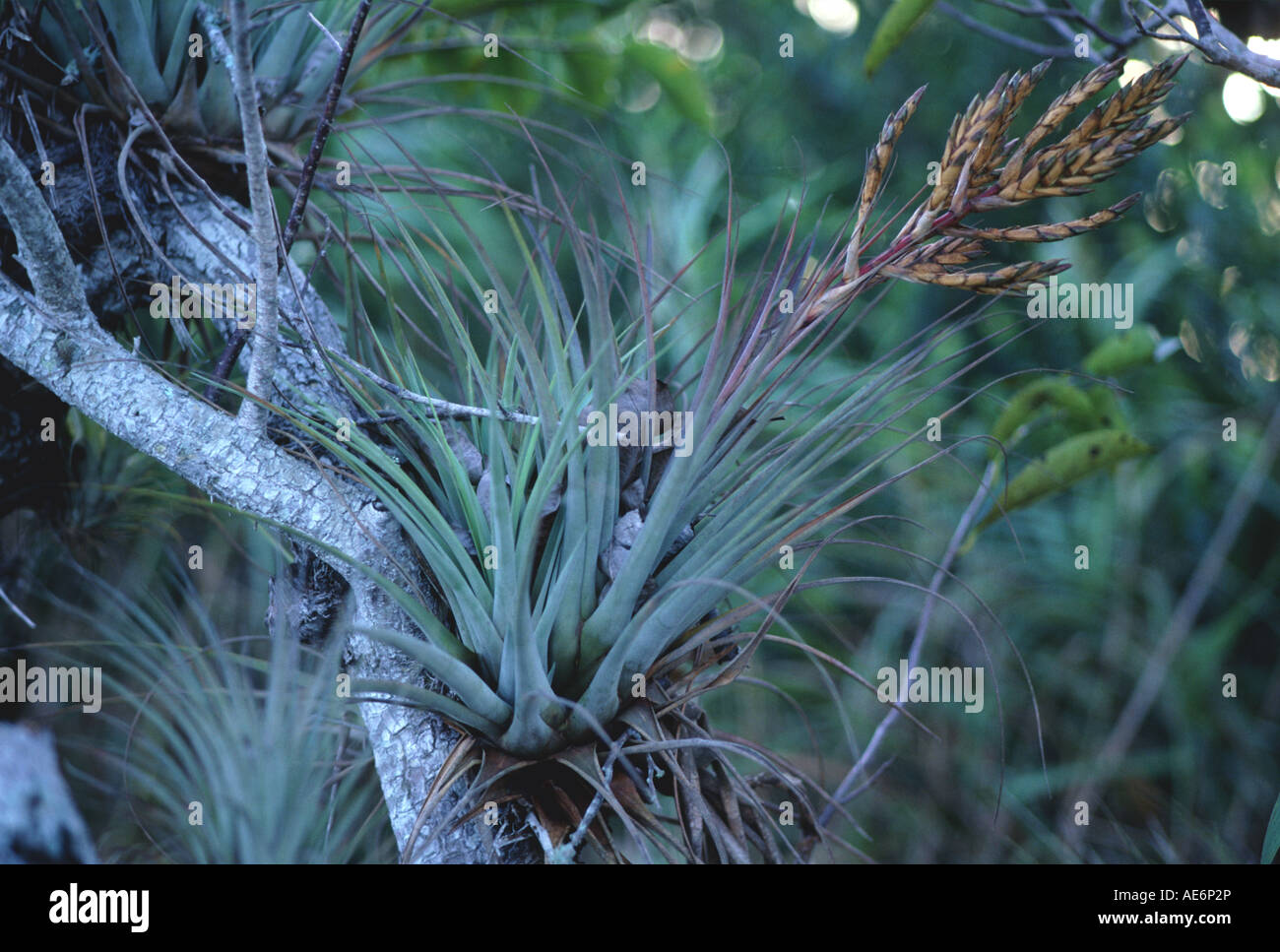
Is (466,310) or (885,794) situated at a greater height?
(466,310)

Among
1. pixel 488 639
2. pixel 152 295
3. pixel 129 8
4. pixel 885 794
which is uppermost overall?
pixel 129 8

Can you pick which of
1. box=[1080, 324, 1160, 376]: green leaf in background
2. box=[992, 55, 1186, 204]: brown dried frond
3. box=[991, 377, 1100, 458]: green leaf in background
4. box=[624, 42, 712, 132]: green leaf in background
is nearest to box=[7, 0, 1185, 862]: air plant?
box=[992, 55, 1186, 204]: brown dried frond

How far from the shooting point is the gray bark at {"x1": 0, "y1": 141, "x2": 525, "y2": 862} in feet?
1.28

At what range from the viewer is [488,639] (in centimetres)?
37

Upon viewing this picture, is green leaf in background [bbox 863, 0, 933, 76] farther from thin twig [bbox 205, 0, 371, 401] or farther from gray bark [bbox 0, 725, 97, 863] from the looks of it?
gray bark [bbox 0, 725, 97, 863]

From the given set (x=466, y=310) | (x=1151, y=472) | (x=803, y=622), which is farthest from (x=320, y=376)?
(x=1151, y=472)

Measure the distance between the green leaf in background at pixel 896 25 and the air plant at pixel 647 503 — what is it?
226mm

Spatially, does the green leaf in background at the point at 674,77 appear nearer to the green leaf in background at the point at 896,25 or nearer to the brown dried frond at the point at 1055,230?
the green leaf in background at the point at 896,25

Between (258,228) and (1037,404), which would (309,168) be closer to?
(258,228)

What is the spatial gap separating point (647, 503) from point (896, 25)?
0.39 meters

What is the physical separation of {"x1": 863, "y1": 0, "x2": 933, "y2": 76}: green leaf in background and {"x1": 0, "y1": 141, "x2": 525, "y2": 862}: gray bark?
418 mm
